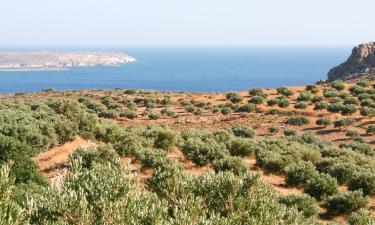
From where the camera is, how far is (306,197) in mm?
19125

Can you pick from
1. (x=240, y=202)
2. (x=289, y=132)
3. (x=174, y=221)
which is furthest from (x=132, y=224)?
(x=289, y=132)

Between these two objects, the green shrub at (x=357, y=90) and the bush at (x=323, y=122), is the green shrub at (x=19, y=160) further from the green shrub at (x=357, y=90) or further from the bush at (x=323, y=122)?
the green shrub at (x=357, y=90)

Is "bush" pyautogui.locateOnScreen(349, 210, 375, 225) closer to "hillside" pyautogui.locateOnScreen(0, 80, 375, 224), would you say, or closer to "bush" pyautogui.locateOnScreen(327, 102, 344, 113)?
"hillside" pyautogui.locateOnScreen(0, 80, 375, 224)

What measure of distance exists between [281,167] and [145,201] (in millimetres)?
15616

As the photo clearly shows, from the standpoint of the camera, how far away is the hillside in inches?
420

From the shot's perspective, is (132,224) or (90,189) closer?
(132,224)

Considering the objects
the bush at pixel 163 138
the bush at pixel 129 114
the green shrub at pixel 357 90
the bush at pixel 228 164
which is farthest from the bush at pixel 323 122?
the bush at pixel 228 164

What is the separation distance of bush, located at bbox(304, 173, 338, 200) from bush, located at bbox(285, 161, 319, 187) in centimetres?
45

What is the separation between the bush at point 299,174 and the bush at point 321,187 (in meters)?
0.45

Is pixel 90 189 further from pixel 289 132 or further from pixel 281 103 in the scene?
pixel 281 103

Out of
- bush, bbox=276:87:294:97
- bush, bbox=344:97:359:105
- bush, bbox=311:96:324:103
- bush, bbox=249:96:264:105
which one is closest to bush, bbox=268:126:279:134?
bush, bbox=249:96:264:105

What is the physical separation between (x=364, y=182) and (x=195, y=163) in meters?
8.08

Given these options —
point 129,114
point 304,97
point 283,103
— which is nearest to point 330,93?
point 304,97

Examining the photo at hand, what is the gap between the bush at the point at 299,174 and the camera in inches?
901
